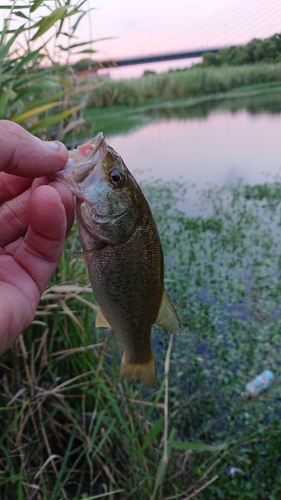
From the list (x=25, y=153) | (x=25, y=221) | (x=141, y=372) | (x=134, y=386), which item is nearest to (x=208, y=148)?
(x=134, y=386)

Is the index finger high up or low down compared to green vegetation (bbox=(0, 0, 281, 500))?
up

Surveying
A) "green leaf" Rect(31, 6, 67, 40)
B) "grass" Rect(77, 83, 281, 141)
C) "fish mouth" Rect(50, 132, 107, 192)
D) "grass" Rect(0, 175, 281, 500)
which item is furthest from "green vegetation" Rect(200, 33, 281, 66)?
"grass" Rect(77, 83, 281, 141)

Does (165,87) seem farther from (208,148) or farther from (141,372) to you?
(141,372)

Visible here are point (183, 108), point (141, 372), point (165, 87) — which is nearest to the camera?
point (141, 372)

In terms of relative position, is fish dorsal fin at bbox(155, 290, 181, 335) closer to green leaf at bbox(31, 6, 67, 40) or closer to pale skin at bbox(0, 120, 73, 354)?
pale skin at bbox(0, 120, 73, 354)

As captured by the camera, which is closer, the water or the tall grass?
the water

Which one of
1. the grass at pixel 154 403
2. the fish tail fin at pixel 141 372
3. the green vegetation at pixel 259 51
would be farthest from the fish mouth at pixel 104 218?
the green vegetation at pixel 259 51

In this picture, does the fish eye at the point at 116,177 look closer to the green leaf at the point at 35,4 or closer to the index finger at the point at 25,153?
the index finger at the point at 25,153
